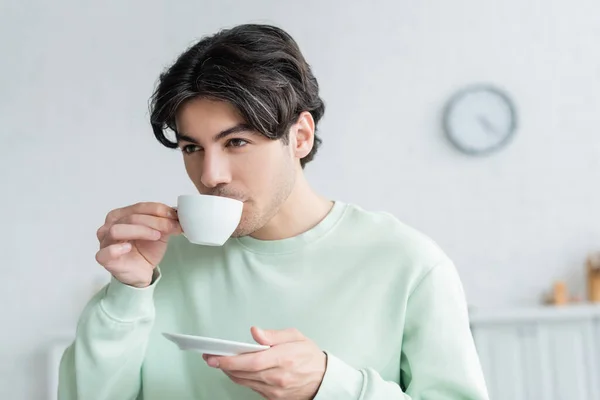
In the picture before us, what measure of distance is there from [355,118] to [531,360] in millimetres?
1202

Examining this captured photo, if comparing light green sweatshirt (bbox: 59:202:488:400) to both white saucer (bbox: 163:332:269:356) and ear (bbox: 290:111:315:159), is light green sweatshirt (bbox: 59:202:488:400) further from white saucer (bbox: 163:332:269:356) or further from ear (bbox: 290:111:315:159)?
white saucer (bbox: 163:332:269:356)

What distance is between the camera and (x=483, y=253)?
124 inches

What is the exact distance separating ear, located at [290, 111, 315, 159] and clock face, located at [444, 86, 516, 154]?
1.89 m

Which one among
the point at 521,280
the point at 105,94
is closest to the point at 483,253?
the point at 521,280

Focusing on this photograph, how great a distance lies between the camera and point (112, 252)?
1201 millimetres

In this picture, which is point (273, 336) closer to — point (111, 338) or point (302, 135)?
point (111, 338)

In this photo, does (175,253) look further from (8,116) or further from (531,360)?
(8,116)

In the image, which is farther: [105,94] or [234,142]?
[105,94]

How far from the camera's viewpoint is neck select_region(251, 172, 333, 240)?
4.60 feet

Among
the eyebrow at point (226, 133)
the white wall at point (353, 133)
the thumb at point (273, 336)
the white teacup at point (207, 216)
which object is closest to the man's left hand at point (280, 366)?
the thumb at point (273, 336)

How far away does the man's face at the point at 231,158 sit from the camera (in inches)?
49.3

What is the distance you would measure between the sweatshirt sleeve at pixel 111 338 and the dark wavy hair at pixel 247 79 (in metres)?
0.31

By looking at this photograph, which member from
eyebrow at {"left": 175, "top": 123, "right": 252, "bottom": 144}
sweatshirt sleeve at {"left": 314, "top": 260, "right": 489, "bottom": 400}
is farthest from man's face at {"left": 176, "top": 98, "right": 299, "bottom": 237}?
sweatshirt sleeve at {"left": 314, "top": 260, "right": 489, "bottom": 400}

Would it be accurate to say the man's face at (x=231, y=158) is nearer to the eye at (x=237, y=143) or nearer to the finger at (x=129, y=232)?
the eye at (x=237, y=143)
